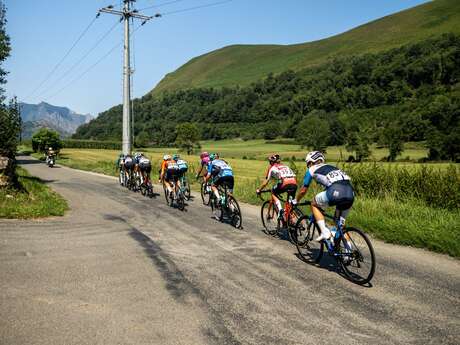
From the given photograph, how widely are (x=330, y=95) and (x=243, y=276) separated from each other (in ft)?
482

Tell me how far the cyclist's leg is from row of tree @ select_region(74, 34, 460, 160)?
63475mm

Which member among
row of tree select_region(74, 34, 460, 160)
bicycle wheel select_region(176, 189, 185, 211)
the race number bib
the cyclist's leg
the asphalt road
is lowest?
the asphalt road

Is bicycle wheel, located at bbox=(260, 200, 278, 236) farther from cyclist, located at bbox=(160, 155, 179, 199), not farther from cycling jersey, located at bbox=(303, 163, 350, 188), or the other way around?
cyclist, located at bbox=(160, 155, 179, 199)

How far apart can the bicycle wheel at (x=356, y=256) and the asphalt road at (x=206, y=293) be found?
0.19 metres

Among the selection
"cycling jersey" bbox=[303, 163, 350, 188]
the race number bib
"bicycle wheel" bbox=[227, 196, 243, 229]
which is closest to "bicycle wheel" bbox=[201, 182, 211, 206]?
"bicycle wheel" bbox=[227, 196, 243, 229]

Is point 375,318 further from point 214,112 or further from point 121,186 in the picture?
point 214,112

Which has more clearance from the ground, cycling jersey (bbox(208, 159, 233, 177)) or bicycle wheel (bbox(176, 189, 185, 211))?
cycling jersey (bbox(208, 159, 233, 177))

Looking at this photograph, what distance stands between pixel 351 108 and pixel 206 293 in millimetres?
138466

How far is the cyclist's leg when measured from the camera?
6854 millimetres

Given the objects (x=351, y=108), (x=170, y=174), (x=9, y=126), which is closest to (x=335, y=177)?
(x=170, y=174)

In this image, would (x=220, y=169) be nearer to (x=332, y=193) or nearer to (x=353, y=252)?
(x=332, y=193)

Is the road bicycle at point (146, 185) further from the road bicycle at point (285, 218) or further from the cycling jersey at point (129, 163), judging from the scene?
the road bicycle at point (285, 218)

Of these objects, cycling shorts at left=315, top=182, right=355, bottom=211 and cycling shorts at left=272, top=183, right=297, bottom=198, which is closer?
cycling shorts at left=315, top=182, right=355, bottom=211

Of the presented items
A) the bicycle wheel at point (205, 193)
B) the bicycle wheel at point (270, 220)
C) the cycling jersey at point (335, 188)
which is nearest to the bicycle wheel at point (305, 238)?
the cycling jersey at point (335, 188)
